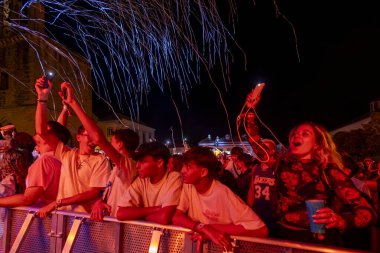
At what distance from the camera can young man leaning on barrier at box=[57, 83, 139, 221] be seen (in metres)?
3.29

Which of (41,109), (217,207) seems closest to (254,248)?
(217,207)

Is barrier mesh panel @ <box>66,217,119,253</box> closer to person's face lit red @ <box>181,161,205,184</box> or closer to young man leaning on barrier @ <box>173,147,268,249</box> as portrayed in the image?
young man leaning on barrier @ <box>173,147,268,249</box>

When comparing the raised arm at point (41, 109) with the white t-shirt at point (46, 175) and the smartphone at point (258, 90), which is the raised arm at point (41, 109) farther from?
the smartphone at point (258, 90)

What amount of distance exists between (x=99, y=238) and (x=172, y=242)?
746 mm

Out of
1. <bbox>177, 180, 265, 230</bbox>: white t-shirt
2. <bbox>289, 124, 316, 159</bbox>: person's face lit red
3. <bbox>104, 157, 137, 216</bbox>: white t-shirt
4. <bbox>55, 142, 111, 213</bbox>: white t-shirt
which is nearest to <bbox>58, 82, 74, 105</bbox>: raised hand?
<bbox>55, 142, 111, 213</bbox>: white t-shirt

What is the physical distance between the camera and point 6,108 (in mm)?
35688

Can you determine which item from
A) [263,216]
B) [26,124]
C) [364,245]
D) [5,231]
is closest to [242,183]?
[263,216]

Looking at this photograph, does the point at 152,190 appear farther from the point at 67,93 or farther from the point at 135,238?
the point at 67,93

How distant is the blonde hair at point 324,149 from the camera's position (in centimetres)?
292

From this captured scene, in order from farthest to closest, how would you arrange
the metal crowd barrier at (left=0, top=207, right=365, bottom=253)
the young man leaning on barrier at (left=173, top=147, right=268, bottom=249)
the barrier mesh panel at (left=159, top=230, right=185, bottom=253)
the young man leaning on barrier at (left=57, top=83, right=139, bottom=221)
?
the young man leaning on barrier at (left=57, top=83, right=139, bottom=221) → the barrier mesh panel at (left=159, top=230, right=185, bottom=253) → the young man leaning on barrier at (left=173, top=147, right=268, bottom=249) → the metal crowd barrier at (left=0, top=207, right=365, bottom=253)

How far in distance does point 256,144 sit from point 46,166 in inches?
94.7

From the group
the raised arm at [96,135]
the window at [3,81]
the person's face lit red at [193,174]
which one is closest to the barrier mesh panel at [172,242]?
the person's face lit red at [193,174]

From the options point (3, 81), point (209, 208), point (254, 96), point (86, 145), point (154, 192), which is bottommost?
point (209, 208)

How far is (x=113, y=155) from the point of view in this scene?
3406mm
